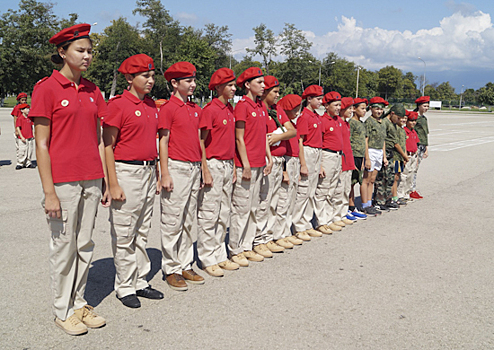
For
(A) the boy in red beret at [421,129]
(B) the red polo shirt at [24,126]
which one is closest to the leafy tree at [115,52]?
(B) the red polo shirt at [24,126]

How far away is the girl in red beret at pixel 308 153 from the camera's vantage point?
662 cm

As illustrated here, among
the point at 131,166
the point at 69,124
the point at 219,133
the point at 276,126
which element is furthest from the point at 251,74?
the point at 69,124

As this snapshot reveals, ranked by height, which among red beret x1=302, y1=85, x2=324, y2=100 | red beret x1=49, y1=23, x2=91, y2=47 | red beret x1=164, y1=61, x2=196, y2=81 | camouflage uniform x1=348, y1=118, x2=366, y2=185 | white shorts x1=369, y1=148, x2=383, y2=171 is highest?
red beret x1=49, y1=23, x2=91, y2=47

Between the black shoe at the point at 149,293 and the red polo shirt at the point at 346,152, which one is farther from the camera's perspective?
the red polo shirt at the point at 346,152

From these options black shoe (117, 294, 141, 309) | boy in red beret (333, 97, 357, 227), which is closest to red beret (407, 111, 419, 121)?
boy in red beret (333, 97, 357, 227)

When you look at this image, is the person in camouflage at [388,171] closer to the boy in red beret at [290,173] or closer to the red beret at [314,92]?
the red beret at [314,92]

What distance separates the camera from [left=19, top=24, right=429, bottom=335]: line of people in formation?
145 inches

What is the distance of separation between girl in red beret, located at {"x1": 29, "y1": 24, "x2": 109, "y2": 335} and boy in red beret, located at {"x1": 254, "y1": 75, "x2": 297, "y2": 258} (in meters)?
2.52

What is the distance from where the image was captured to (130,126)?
4.21 meters

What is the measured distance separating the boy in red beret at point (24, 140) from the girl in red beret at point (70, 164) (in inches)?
381

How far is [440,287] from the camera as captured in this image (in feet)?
16.5

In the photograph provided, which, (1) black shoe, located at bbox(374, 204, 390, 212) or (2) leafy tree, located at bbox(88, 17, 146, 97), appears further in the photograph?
(2) leafy tree, located at bbox(88, 17, 146, 97)

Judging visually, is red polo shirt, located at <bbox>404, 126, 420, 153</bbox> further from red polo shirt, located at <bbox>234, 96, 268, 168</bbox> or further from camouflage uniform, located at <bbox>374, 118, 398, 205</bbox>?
red polo shirt, located at <bbox>234, 96, 268, 168</bbox>

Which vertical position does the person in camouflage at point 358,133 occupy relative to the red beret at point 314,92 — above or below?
below
